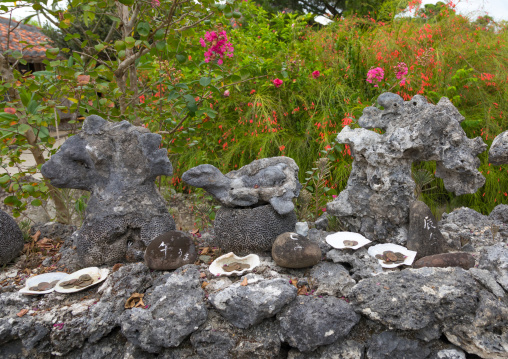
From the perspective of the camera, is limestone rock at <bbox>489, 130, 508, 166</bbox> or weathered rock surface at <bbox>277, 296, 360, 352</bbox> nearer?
weathered rock surface at <bbox>277, 296, 360, 352</bbox>

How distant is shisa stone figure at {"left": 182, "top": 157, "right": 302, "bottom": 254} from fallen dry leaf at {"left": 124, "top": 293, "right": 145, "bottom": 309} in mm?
618

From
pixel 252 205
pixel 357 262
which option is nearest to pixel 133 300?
pixel 252 205

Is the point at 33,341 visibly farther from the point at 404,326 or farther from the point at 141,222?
the point at 404,326

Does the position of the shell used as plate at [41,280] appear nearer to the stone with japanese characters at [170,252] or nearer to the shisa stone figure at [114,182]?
the shisa stone figure at [114,182]

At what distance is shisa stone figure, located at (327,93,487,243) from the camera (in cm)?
243

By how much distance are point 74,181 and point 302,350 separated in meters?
1.84

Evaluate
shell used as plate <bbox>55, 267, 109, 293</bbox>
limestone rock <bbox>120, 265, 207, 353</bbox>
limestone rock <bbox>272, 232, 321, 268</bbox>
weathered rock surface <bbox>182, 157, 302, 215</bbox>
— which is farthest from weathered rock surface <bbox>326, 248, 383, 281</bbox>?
shell used as plate <bbox>55, 267, 109, 293</bbox>

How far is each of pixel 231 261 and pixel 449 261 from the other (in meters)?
1.30

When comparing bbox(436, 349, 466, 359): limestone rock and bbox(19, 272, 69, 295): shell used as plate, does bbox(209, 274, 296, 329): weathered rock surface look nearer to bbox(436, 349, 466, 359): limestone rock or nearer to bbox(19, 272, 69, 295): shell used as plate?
bbox(436, 349, 466, 359): limestone rock

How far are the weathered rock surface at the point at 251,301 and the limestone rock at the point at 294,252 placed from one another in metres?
0.19

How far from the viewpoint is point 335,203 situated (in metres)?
2.70

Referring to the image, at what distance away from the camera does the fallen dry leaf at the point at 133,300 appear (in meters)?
2.05

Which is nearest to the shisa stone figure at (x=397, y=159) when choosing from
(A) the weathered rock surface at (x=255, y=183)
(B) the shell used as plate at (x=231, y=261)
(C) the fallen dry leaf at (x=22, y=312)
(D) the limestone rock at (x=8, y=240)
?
(A) the weathered rock surface at (x=255, y=183)

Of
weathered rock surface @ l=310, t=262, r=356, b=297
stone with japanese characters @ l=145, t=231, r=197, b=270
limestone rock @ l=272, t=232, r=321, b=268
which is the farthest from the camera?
stone with japanese characters @ l=145, t=231, r=197, b=270
